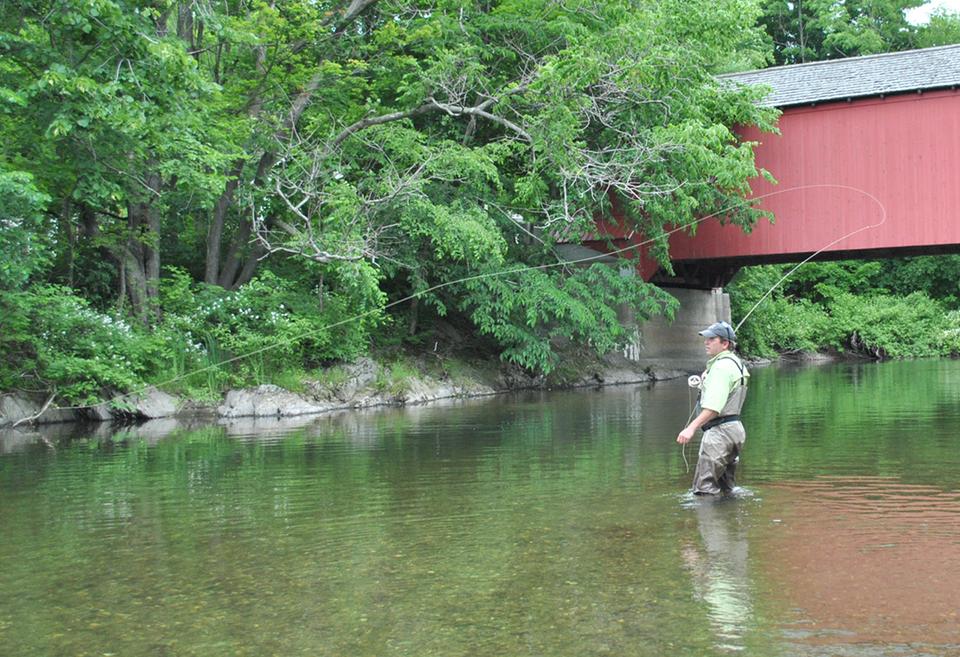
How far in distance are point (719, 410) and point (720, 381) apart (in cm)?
21

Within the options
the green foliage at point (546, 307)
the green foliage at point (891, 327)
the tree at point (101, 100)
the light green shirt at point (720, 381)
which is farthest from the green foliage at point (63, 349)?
the green foliage at point (891, 327)

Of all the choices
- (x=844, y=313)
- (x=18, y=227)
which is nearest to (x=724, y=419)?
(x=18, y=227)

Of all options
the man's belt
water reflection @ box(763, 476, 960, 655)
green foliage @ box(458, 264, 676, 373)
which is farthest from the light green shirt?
green foliage @ box(458, 264, 676, 373)

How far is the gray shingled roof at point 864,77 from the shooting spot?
950 inches

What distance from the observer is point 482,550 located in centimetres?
691

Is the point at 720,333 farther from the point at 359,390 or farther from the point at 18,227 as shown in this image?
the point at 359,390

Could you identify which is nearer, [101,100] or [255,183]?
[101,100]

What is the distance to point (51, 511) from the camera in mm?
8938

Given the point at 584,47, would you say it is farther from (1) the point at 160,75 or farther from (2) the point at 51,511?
(2) the point at 51,511

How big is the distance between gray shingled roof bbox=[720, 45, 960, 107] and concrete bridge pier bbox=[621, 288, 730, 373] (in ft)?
22.4

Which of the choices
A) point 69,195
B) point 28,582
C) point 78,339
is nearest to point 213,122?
point 69,195

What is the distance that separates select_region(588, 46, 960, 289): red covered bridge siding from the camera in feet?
78.6

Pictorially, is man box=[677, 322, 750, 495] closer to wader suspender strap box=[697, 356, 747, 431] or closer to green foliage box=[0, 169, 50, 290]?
wader suspender strap box=[697, 356, 747, 431]

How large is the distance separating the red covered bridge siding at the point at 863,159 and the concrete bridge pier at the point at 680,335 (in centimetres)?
412
